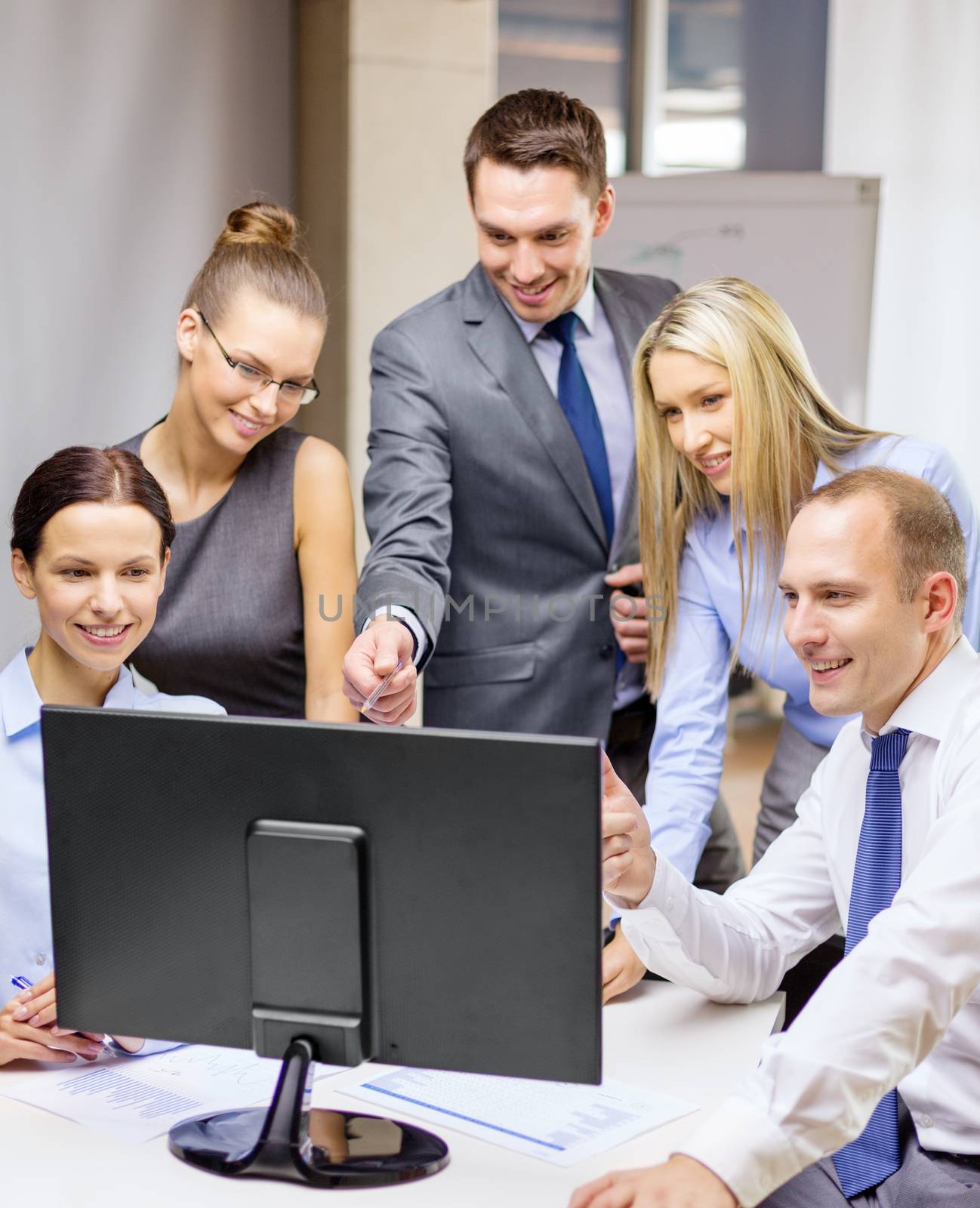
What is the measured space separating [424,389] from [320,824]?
1361mm

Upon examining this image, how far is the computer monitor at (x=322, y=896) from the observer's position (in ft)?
4.13

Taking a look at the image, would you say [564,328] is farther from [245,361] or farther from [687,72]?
[687,72]

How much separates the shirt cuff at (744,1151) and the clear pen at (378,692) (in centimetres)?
82

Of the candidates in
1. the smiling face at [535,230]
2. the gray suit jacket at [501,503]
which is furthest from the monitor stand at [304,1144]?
the smiling face at [535,230]

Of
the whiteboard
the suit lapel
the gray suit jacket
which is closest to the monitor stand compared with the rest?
the gray suit jacket

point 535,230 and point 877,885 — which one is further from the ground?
point 535,230

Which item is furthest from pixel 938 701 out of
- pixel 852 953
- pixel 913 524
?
pixel 852 953

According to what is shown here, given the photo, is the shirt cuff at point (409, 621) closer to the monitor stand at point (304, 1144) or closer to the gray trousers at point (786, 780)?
the gray trousers at point (786, 780)

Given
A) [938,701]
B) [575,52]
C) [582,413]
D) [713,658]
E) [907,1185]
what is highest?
[575,52]

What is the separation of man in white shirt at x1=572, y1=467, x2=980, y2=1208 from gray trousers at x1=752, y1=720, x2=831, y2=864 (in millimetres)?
574

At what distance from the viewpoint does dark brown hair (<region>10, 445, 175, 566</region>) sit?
1.93 m

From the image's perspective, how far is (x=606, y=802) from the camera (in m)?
1.57

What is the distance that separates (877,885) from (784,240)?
368 cm

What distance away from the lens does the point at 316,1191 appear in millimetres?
1311
